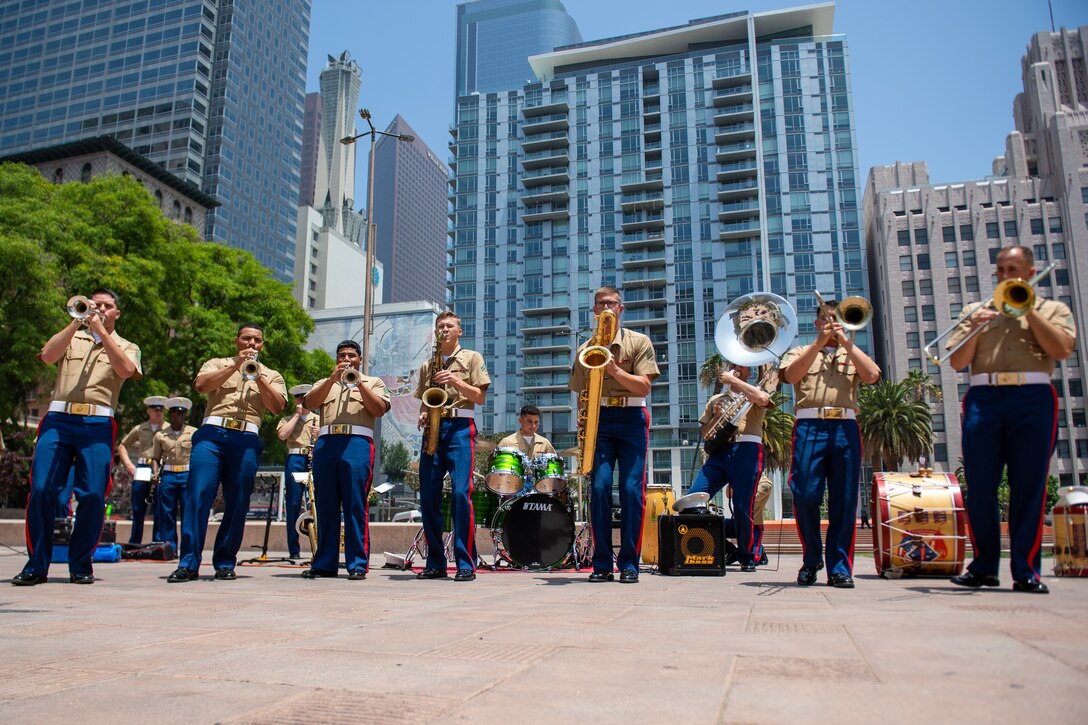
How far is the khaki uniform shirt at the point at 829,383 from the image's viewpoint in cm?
620

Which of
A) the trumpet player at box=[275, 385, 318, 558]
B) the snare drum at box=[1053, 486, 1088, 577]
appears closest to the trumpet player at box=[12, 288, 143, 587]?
the trumpet player at box=[275, 385, 318, 558]

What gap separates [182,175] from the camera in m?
94.7

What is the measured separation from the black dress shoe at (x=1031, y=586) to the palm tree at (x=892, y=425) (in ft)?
181

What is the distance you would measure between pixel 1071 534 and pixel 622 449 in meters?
3.58

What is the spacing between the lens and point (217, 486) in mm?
7160

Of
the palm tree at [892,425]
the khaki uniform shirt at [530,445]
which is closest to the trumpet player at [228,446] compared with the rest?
the khaki uniform shirt at [530,445]

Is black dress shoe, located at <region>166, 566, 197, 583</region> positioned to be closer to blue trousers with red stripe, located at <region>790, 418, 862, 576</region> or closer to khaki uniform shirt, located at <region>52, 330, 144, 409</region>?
khaki uniform shirt, located at <region>52, 330, 144, 409</region>

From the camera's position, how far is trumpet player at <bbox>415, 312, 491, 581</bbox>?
7121mm

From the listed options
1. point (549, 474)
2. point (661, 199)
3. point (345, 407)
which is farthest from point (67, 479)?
point (661, 199)

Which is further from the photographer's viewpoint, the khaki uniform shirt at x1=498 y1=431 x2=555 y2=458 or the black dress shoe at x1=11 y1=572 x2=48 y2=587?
the khaki uniform shirt at x1=498 y1=431 x2=555 y2=458

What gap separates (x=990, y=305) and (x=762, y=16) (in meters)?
98.8

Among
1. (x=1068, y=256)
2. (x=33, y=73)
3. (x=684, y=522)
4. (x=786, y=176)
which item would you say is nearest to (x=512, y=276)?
(x=786, y=176)

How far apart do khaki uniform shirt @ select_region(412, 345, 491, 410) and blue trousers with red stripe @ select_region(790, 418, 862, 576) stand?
2806 mm

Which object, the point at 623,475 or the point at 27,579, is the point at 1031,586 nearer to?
the point at 623,475
